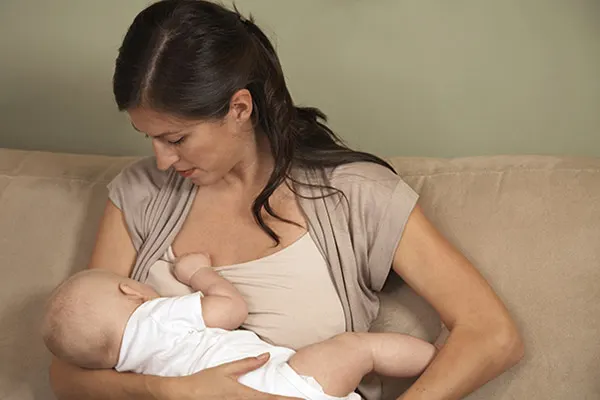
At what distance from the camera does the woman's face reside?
1.78 metres

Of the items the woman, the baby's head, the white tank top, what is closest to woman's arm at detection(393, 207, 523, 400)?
the woman

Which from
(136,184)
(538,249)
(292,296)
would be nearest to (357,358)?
(292,296)

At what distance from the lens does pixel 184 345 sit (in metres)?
1.76

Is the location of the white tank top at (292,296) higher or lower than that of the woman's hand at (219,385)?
higher

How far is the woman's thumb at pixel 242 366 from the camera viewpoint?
1706 mm

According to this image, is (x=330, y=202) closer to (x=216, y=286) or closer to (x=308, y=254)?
(x=308, y=254)

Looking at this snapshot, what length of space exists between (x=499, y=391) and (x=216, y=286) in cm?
59

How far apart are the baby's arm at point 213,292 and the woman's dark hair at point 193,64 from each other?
12.4 inches

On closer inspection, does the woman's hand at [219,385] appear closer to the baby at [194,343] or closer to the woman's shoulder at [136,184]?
the baby at [194,343]

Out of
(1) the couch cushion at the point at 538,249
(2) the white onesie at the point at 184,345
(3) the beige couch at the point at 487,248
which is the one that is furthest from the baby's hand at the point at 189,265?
(1) the couch cushion at the point at 538,249

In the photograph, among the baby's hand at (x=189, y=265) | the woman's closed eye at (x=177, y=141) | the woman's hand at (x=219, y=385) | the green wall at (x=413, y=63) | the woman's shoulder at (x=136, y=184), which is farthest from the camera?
the green wall at (x=413, y=63)

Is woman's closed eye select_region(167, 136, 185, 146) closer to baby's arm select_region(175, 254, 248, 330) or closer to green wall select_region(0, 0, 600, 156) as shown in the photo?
baby's arm select_region(175, 254, 248, 330)

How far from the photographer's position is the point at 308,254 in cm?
189

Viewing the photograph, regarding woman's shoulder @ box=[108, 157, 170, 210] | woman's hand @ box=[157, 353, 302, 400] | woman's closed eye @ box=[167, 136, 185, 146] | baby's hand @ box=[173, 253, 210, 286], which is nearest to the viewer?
woman's hand @ box=[157, 353, 302, 400]
